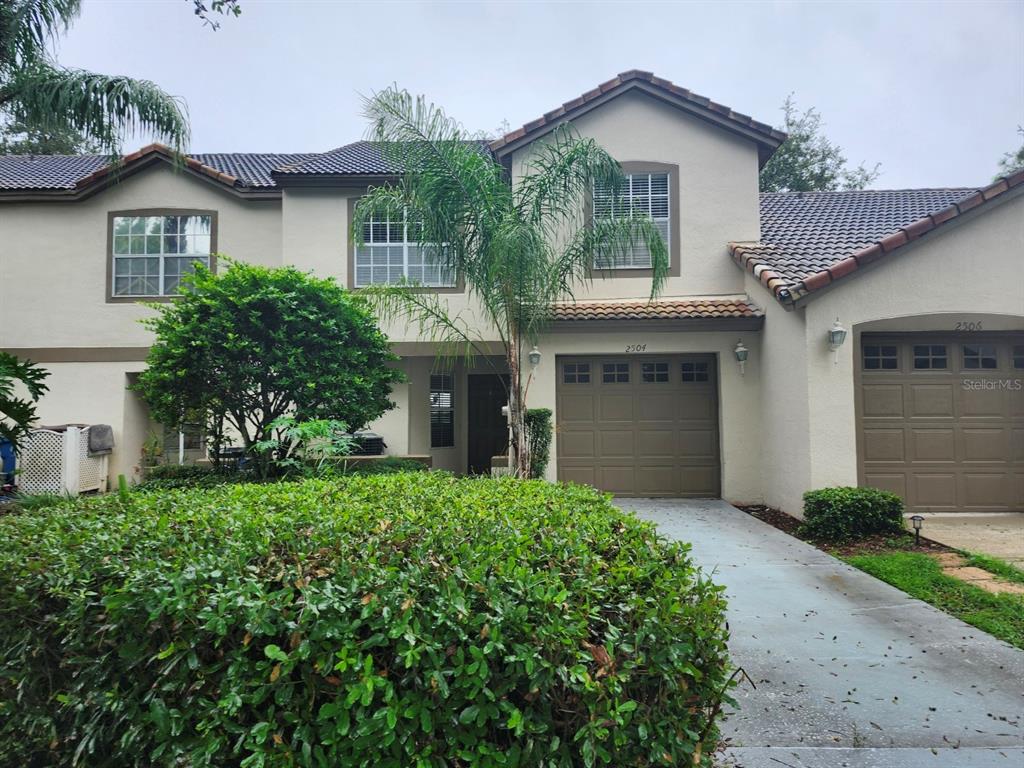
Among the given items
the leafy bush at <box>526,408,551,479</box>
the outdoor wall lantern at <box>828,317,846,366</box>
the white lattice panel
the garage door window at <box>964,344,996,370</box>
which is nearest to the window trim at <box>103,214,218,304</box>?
the white lattice panel

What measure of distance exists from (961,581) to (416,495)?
18.4ft

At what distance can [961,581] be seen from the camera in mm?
6020

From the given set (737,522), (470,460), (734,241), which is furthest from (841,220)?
(470,460)

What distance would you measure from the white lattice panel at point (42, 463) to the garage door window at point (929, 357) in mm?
15093

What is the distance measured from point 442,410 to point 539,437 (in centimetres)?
476

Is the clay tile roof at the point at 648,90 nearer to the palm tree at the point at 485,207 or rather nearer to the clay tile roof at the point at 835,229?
the clay tile roof at the point at 835,229

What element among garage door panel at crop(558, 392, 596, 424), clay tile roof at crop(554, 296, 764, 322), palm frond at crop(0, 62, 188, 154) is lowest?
garage door panel at crop(558, 392, 596, 424)

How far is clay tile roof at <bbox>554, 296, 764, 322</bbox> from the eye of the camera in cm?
1049

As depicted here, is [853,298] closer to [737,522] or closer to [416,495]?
[737,522]

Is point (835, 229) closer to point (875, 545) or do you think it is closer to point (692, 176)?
point (692, 176)

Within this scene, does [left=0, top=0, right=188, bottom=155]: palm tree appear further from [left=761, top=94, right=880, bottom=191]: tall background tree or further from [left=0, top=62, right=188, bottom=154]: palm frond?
[left=761, top=94, right=880, bottom=191]: tall background tree

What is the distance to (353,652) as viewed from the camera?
2.09m

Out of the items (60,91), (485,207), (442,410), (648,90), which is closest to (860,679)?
(485,207)

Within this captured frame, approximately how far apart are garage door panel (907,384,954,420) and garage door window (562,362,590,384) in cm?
511
